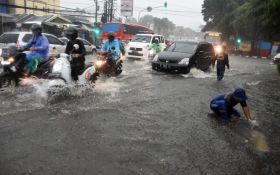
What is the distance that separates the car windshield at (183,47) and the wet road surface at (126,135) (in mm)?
6542

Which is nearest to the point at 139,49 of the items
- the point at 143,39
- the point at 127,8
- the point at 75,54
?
the point at 143,39

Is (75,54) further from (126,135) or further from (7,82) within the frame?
(126,135)

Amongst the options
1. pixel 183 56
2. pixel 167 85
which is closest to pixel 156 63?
pixel 183 56

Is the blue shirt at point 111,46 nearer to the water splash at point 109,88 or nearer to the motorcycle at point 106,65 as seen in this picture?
the motorcycle at point 106,65

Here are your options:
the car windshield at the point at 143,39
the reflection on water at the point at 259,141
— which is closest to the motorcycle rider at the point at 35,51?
the reflection on water at the point at 259,141

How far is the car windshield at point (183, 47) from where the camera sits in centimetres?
1732

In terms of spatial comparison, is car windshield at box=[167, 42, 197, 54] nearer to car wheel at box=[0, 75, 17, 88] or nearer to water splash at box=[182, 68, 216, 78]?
water splash at box=[182, 68, 216, 78]

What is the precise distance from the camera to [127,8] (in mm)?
73250

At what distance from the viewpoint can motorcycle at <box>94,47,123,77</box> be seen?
12.6 m

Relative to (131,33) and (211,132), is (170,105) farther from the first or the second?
(131,33)

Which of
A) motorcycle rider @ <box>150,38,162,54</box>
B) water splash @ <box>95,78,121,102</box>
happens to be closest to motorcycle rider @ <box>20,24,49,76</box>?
water splash @ <box>95,78,121,102</box>

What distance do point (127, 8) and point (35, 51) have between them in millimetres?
64490

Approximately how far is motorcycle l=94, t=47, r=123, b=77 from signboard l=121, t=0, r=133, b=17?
6014cm

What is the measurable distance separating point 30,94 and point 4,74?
998mm
